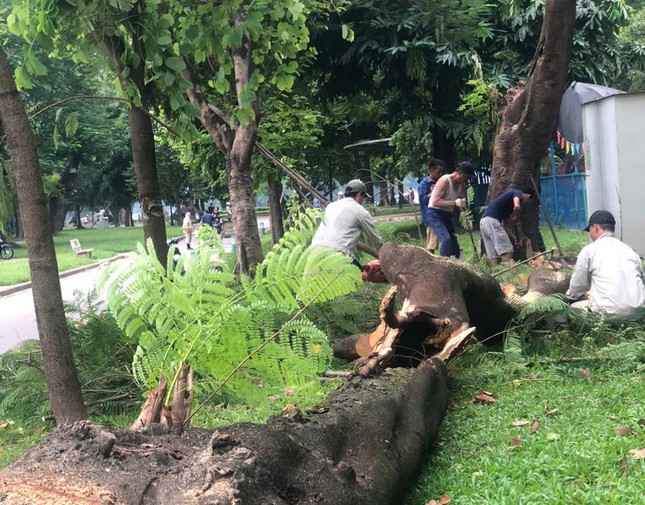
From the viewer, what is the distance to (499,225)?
970cm

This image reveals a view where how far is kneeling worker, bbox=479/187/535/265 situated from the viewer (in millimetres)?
9664

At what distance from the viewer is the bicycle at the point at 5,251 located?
29.0 metres

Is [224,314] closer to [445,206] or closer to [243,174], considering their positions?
[243,174]

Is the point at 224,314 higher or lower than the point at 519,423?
higher

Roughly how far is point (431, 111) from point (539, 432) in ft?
53.8

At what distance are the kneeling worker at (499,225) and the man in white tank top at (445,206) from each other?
41cm

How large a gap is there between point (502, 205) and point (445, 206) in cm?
83

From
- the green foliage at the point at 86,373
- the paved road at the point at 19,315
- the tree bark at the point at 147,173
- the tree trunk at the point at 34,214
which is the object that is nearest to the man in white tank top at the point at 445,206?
the tree bark at the point at 147,173

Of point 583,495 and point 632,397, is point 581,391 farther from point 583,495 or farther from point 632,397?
A: point 583,495

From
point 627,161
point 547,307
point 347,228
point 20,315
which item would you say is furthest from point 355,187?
point 20,315

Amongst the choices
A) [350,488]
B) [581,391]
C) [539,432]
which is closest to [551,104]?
[581,391]

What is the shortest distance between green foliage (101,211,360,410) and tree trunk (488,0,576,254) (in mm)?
7155

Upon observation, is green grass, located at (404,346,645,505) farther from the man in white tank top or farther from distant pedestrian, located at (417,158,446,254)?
distant pedestrian, located at (417,158,446,254)

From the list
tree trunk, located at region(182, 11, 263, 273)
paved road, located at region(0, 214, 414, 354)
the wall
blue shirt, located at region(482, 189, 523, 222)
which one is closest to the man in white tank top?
blue shirt, located at region(482, 189, 523, 222)
